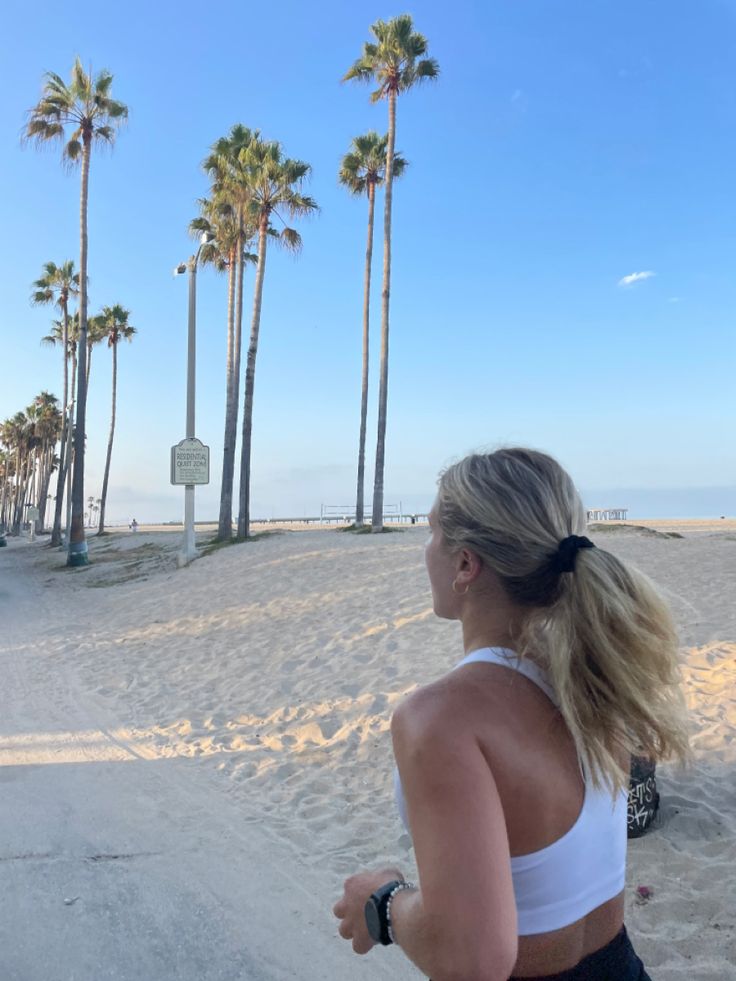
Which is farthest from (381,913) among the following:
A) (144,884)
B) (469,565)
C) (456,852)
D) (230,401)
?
(230,401)

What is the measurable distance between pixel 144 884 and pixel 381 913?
283 centimetres

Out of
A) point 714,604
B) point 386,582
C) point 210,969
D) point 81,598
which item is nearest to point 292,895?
point 210,969

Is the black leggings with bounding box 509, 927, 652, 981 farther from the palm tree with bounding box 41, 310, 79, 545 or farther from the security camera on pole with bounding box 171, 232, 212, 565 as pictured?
the palm tree with bounding box 41, 310, 79, 545

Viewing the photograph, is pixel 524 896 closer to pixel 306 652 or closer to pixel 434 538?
pixel 434 538

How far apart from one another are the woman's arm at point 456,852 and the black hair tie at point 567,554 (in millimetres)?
379

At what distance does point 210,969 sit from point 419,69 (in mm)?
24880

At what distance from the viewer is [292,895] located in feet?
11.6

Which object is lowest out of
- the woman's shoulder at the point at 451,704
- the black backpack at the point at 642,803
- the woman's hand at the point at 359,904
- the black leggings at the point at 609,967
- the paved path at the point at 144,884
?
the paved path at the point at 144,884

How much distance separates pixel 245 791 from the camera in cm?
495

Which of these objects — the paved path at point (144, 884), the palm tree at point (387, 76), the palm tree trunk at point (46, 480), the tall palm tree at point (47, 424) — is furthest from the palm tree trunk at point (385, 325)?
the palm tree trunk at point (46, 480)

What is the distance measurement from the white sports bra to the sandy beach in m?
0.55

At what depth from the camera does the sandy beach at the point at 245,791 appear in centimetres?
308

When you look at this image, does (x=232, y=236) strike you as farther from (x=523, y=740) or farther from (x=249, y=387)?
(x=523, y=740)

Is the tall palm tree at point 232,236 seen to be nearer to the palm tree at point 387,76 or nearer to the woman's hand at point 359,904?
the palm tree at point 387,76
